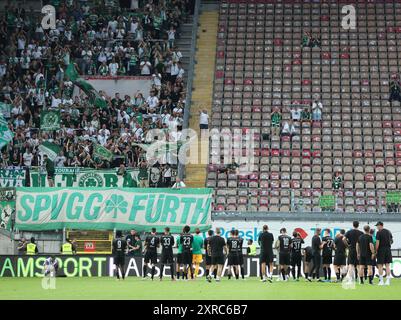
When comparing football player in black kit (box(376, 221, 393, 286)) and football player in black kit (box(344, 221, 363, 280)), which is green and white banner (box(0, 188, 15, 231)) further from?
football player in black kit (box(376, 221, 393, 286))

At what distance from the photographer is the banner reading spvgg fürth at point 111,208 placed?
43000mm

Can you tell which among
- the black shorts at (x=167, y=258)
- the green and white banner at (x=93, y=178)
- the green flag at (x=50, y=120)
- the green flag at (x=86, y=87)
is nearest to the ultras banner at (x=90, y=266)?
the black shorts at (x=167, y=258)

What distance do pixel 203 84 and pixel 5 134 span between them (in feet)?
31.5

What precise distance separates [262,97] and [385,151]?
6266 mm

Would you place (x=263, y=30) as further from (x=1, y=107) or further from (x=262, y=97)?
(x=1, y=107)

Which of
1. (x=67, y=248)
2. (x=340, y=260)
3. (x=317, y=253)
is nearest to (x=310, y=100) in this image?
(x=67, y=248)

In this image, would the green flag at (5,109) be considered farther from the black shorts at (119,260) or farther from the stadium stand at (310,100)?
the black shorts at (119,260)

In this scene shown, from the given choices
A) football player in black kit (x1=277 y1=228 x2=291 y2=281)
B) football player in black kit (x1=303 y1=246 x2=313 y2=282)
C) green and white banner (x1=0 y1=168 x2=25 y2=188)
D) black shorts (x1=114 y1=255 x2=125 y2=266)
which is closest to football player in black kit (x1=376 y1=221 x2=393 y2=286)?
football player in black kit (x1=277 y1=228 x2=291 y2=281)

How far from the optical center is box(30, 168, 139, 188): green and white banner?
45406 mm

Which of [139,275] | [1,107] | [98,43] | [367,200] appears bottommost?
[139,275]

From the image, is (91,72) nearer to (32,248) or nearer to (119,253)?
(32,248)

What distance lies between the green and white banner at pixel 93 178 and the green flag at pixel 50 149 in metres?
1.72

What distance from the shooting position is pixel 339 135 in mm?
48906
